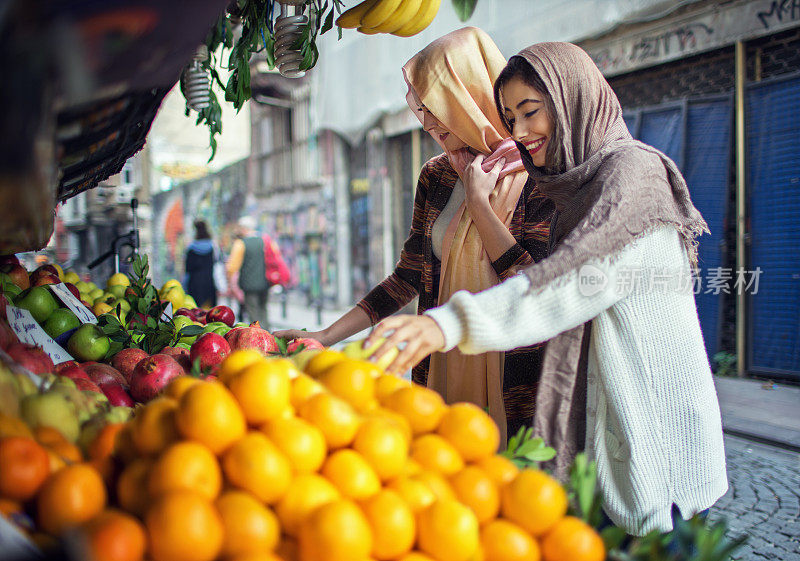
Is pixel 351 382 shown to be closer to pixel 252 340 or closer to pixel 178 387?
pixel 178 387

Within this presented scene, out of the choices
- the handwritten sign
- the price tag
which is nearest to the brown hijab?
the handwritten sign

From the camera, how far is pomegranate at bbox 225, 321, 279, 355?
1.73m

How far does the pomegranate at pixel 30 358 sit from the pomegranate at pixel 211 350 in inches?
15.6

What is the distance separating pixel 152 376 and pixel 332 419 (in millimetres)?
833

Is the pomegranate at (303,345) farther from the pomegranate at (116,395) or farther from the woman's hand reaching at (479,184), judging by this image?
the woman's hand reaching at (479,184)

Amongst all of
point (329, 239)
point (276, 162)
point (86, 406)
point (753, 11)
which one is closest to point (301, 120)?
point (276, 162)

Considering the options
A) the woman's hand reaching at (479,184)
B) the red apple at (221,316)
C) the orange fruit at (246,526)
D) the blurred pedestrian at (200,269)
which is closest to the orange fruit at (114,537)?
the orange fruit at (246,526)

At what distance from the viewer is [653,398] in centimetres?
135

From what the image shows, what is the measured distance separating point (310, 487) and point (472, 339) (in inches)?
18.7

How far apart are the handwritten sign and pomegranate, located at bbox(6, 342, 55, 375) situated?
0.51 ft

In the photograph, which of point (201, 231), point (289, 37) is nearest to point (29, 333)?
point (289, 37)

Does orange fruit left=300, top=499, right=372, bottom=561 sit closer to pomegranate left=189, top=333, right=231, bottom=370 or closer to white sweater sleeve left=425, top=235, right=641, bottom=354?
white sweater sleeve left=425, top=235, right=641, bottom=354

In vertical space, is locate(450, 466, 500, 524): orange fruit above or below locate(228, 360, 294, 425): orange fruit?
below

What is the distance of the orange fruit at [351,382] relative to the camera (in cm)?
101
